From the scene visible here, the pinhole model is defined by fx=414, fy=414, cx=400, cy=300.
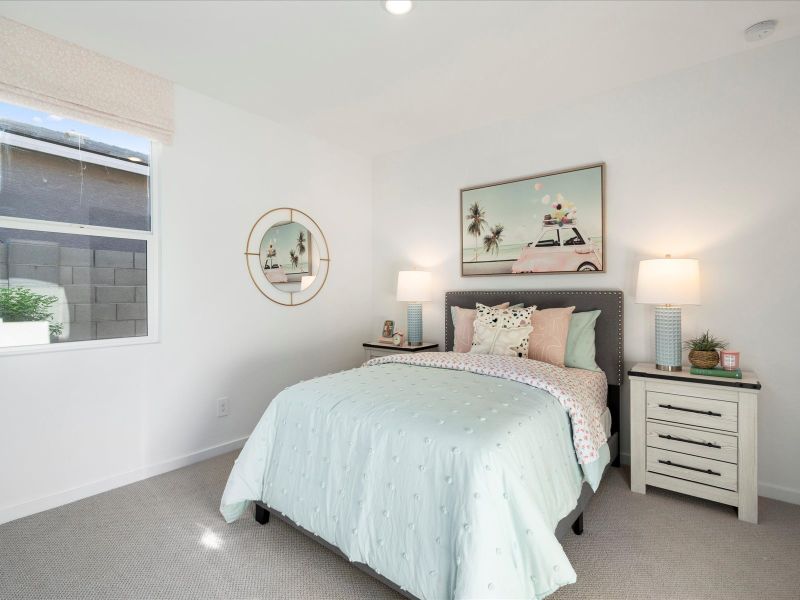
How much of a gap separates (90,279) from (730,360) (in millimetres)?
3696

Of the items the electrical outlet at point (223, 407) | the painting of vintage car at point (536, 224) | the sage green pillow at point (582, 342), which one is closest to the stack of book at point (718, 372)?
the sage green pillow at point (582, 342)

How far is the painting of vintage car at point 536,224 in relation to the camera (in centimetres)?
296

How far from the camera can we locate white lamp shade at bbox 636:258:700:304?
2361 millimetres

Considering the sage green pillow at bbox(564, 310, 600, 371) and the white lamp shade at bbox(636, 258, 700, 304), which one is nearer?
the white lamp shade at bbox(636, 258, 700, 304)

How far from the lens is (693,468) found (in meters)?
2.26

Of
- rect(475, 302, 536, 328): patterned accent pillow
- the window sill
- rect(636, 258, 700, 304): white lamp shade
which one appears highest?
rect(636, 258, 700, 304): white lamp shade

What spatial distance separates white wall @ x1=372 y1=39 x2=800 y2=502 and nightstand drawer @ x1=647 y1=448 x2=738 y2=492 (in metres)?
0.46

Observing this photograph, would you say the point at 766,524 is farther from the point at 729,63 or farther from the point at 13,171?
the point at 13,171

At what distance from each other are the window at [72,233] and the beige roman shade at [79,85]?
120 mm

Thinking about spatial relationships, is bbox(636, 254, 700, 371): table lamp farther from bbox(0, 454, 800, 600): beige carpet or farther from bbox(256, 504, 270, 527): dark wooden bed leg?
bbox(256, 504, 270, 527): dark wooden bed leg

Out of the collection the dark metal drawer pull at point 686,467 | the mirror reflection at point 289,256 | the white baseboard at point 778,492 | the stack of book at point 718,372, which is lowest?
the white baseboard at point 778,492

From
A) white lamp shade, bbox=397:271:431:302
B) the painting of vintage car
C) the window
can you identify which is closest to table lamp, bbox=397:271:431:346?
white lamp shade, bbox=397:271:431:302

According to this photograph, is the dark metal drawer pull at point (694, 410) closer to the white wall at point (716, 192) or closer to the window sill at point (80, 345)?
the white wall at point (716, 192)

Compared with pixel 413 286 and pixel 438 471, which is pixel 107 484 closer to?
pixel 438 471
